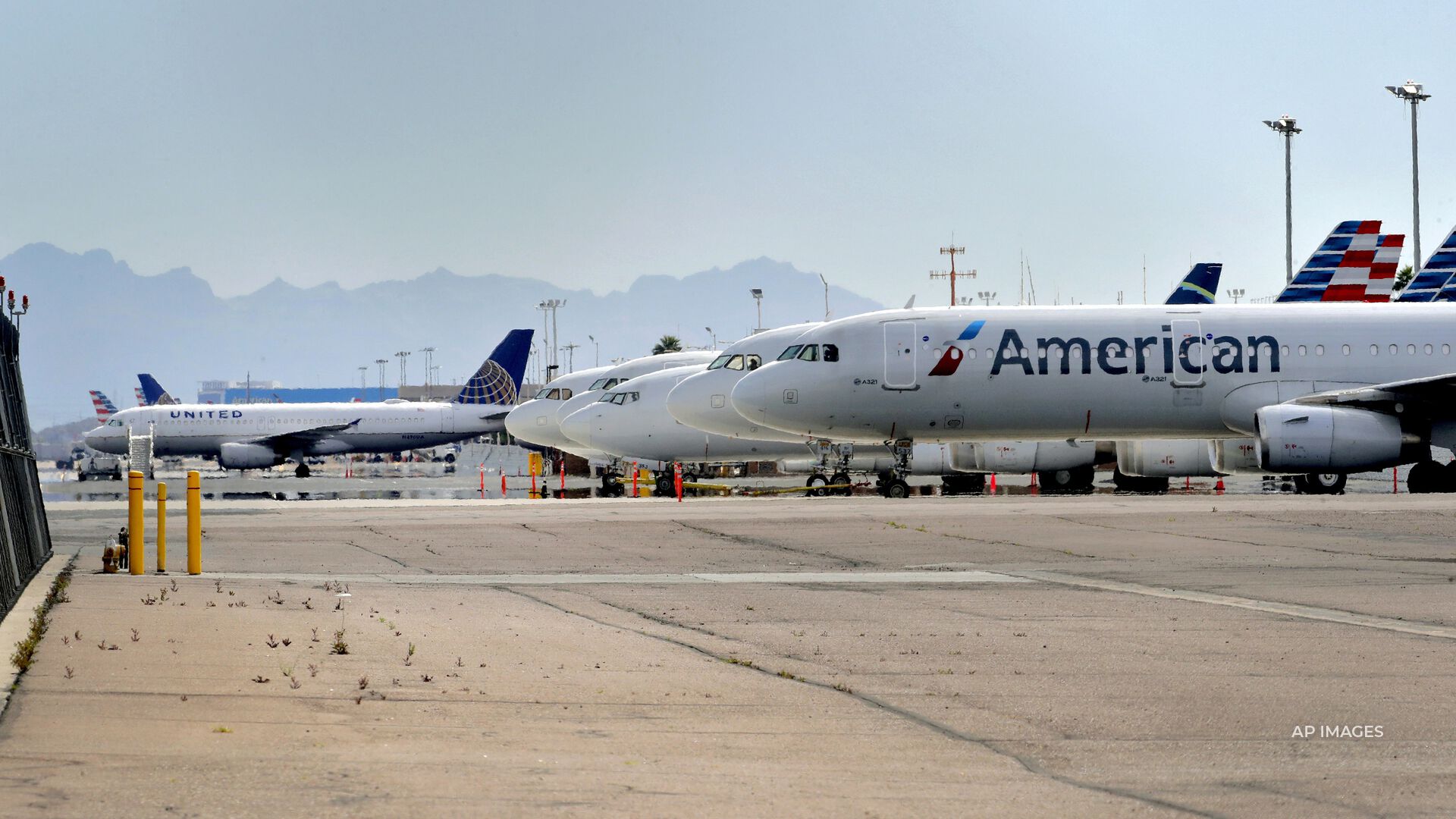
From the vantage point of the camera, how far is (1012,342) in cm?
2814

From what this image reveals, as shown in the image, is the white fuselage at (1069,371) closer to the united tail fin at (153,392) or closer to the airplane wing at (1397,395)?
the airplane wing at (1397,395)

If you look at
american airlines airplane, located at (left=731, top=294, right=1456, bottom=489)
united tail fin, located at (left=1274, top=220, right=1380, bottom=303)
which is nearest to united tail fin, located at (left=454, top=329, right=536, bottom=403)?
united tail fin, located at (left=1274, top=220, right=1380, bottom=303)

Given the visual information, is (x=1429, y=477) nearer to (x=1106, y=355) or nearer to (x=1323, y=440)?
(x=1323, y=440)

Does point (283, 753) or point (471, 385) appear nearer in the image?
point (283, 753)

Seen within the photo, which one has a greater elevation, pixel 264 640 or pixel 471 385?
pixel 471 385

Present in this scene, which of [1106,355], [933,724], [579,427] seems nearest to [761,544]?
[933,724]

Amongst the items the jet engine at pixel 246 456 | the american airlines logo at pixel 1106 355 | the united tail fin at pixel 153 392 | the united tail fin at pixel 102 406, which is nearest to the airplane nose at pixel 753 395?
the american airlines logo at pixel 1106 355

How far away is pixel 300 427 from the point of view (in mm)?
71625

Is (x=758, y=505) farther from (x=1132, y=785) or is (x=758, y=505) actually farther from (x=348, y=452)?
(x=348, y=452)

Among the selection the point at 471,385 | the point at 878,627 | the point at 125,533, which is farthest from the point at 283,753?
the point at 471,385

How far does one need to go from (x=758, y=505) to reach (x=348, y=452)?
174 ft

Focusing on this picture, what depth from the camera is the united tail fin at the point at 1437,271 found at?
36812 millimetres

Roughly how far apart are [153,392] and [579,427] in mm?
63056

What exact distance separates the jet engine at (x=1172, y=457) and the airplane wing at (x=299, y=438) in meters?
48.0
